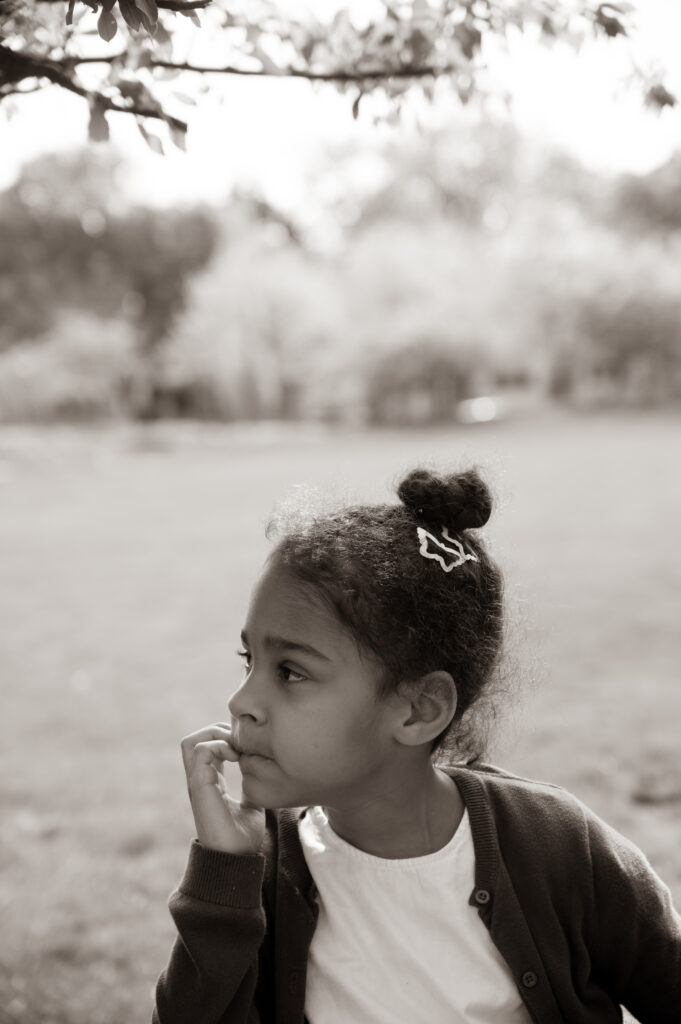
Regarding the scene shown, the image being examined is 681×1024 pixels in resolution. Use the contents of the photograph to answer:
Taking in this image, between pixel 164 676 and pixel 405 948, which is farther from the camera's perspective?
pixel 164 676

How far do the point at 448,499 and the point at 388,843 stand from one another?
62 cm

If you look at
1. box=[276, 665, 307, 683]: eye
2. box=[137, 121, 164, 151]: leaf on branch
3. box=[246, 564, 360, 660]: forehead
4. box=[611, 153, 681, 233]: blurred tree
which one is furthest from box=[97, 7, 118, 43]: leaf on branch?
box=[611, 153, 681, 233]: blurred tree

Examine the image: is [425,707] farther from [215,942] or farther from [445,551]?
[215,942]

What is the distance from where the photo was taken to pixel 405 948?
174cm

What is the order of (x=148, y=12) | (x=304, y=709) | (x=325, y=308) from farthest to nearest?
(x=325, y=308) < (x=304, y=709) < (x=148, y=12)

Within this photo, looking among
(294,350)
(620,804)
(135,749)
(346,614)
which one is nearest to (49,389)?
(294,350)

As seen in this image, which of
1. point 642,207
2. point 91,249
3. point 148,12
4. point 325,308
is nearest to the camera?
point 148,12

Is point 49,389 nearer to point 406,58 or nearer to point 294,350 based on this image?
point 294,350

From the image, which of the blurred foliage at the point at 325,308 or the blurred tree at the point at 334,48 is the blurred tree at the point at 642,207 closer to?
the blurred foliage at the point at 325,308

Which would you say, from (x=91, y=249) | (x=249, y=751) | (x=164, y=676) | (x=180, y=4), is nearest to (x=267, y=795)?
(x=249, y=751)

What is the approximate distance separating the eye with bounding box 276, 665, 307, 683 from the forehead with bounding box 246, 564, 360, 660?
0.17ft

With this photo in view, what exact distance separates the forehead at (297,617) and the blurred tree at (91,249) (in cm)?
3195

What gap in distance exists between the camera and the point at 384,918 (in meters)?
1.77

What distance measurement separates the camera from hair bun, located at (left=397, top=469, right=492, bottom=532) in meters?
1.85
